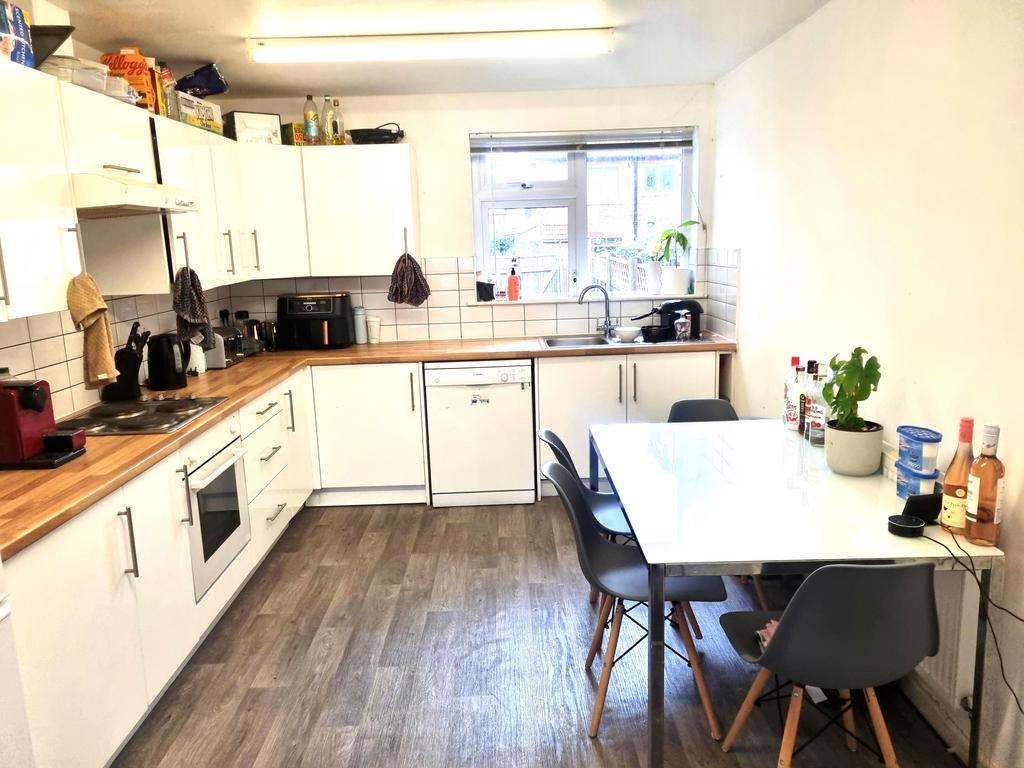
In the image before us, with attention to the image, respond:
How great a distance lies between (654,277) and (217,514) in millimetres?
2986

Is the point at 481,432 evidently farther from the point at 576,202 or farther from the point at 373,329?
the point at 576,202

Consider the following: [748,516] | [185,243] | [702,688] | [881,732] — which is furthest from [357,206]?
[881,732]

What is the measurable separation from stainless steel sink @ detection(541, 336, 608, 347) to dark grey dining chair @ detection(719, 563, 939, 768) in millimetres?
2868

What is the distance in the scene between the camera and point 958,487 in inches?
73.2

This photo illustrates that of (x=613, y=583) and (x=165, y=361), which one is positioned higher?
(x=165, y=361)

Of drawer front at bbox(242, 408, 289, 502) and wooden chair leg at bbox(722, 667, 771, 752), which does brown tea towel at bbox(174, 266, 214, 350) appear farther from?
wooden chair leg at bbox(722, 667, 771, 752)

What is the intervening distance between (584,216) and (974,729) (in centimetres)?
349

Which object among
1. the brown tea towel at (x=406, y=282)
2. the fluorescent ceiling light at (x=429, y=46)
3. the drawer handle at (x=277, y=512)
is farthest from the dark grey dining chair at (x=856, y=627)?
the brown tea towel at (x=406, y=282)

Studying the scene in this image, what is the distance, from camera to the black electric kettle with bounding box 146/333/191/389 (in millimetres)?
3229

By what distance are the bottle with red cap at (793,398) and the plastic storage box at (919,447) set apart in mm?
734

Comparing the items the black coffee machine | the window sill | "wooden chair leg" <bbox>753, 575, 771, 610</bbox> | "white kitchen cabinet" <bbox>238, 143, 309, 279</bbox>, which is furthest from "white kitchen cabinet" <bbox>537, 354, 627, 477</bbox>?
"white kitchen cabinet" <bbox>238, 143, 309, 279</bbox>

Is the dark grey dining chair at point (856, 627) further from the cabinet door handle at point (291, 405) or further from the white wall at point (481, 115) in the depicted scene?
the white wall at point (481, 115)

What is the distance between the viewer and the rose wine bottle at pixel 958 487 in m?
1.84

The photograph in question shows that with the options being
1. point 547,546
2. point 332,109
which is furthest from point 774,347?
point 332,109
